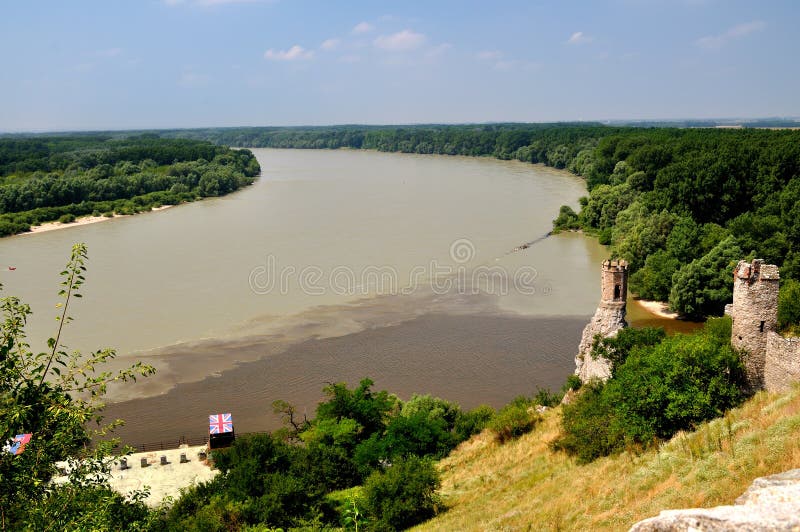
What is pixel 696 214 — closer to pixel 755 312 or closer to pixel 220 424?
pixel 755 312

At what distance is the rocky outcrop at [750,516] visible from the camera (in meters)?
6.89

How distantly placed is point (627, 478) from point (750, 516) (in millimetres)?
7522

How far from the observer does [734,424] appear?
14930 millimetres

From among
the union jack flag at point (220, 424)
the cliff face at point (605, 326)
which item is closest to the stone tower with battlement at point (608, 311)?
the cliff face at point (605, 326)

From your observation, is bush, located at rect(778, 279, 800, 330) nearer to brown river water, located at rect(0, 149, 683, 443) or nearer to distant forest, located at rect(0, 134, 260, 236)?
brown river water, located at rect(0, 149, 683, 443)

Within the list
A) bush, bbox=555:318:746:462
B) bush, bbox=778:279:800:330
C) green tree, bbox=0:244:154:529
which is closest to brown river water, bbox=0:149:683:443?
bush, bbox=555:318:746:462

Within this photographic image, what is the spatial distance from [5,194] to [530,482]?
73.3m

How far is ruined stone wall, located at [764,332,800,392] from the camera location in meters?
15.9

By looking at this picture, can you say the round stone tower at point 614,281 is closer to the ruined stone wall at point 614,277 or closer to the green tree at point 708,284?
the ruined stone wall at point 614,277

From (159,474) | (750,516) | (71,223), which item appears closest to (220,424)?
(159,474)

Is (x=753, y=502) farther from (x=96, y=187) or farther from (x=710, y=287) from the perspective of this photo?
(x=96, y=187)

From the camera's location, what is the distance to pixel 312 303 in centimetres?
3875

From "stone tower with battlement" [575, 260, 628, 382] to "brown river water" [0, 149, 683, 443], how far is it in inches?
214

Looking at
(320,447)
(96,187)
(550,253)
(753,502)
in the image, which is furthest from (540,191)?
(753,502)
